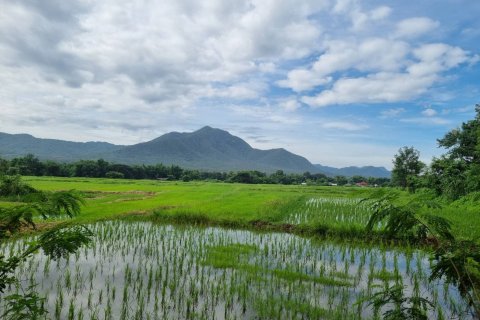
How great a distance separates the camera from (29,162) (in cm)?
7262

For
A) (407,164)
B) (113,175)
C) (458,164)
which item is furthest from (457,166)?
(113,175)

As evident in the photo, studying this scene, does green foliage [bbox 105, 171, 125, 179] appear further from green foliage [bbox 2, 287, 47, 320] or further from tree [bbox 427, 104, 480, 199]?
green foliage [bbox 2, 287, 47, 320]

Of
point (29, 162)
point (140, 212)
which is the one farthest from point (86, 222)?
point (29, 162)

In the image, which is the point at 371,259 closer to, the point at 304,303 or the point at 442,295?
the point at 442,295

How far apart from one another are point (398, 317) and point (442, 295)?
6733mm

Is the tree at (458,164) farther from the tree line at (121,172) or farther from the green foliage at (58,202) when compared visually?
the tree line at (121,172)

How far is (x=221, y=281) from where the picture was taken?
30.0ft

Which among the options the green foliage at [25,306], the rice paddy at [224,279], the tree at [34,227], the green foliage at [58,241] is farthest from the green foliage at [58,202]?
the green foliage at [25,306]

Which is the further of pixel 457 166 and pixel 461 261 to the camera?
pixel 457 166

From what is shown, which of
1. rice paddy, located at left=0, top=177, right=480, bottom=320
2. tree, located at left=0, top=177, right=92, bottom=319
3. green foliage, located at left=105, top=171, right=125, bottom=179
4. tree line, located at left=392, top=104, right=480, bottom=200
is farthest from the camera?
green foliage, located at left=105, top=171, right=125, bottom=179

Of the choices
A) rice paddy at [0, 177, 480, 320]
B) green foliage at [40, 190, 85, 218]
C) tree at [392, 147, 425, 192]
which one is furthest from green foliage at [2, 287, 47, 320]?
tree at [392, 147, 425, 192]

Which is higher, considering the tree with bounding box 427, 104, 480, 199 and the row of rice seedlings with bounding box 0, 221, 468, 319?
the tree with bounding box 427, 104, 480, 199

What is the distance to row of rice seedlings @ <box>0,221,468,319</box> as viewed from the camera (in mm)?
7211

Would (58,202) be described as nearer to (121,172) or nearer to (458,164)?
(458,164)
